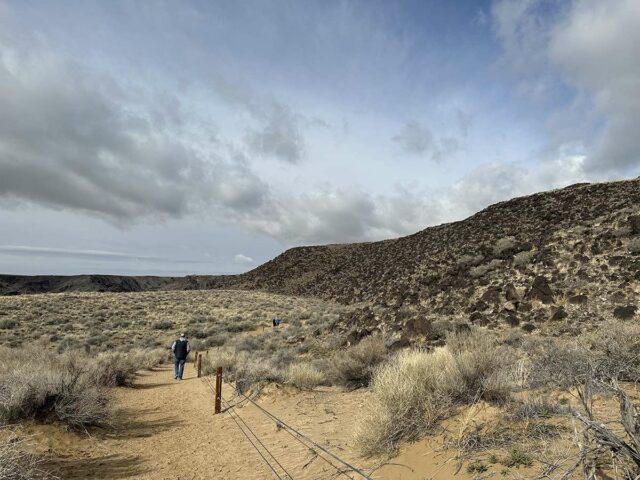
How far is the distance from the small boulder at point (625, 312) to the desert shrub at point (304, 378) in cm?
1056

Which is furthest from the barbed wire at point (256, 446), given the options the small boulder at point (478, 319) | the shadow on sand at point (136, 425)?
Result: the small boulder at point (478, 319)

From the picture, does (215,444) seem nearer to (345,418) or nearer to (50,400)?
(345,418)

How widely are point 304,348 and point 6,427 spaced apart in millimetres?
15233

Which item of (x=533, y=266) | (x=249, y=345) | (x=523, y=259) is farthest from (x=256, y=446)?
(x=523, y=259)

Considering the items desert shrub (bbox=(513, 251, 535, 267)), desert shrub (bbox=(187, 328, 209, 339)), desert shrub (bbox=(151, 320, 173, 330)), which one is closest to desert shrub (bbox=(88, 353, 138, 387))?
desert shrub (bbox=(187, 328, 209, 339))

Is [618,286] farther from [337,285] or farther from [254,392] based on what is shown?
[337,285]

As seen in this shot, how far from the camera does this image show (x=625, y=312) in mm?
14781

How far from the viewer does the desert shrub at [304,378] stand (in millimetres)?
12966

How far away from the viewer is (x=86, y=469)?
22.8 feet

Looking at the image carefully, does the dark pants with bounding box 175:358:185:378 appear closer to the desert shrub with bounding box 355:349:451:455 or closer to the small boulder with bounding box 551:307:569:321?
the desert shrub with bounding box 355:349:451:455

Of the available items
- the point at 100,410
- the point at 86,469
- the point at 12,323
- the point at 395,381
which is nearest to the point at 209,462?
the point at 86,469

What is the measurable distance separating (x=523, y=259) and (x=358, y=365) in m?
13.4

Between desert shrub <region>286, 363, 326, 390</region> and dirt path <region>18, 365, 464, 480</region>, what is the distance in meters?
0.63

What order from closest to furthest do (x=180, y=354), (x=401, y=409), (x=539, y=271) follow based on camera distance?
(x=401, y=409)
(x=180, y=354)
(x=539, y=271)
